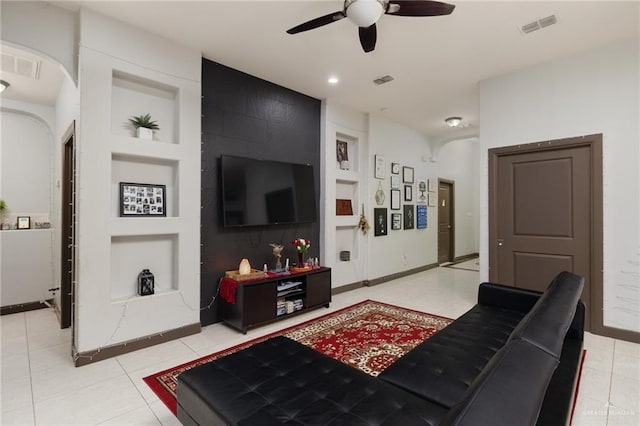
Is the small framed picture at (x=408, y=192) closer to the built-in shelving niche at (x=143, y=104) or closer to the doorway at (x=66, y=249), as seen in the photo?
the built-in shelving niche at (x=143, y=104)

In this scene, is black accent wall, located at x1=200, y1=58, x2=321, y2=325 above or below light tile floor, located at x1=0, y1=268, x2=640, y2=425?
above

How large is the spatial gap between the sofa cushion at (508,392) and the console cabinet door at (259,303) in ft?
8.64

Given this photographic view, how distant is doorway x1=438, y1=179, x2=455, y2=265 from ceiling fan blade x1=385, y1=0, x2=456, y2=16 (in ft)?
18.2

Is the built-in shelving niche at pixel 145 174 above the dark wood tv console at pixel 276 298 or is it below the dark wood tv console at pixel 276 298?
above

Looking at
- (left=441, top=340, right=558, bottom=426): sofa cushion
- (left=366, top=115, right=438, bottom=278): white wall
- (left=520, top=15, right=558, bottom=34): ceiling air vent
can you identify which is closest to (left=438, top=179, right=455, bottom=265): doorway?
(left=366, top=115, right=438, bottom=278): white wall

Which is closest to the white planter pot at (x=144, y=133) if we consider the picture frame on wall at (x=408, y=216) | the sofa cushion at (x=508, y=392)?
the sofa cushion at (x=508, y=392)

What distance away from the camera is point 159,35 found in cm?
302

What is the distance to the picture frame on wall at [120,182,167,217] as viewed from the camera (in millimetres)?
2914

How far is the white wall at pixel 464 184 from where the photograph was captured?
25.9ft

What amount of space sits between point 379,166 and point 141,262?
13.2 feet

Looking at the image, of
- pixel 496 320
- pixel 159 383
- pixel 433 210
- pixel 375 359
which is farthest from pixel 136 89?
pixel 433 210

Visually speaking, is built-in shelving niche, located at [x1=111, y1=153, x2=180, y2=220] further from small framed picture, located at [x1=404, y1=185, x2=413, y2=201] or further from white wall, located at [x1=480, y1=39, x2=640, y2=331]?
small framed picture, located at [x1=404, y1=185, x2=413, y2=201]

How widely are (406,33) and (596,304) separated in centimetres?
344

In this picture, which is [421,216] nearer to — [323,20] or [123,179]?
[323,20]
